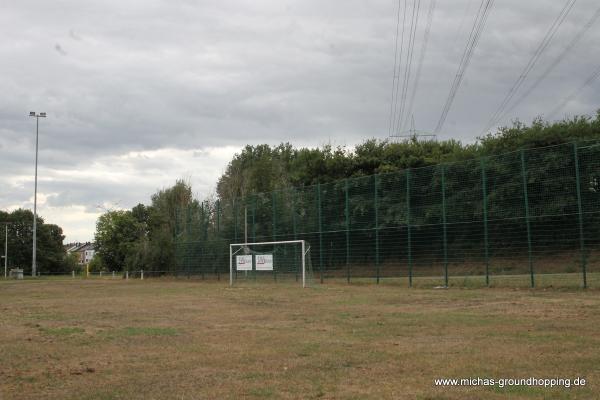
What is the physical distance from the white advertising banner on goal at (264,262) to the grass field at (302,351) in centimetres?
1441

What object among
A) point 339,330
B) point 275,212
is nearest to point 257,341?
point 339,330

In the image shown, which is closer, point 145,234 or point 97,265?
point 145,234

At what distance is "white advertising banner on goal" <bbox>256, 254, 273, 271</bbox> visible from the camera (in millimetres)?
30969

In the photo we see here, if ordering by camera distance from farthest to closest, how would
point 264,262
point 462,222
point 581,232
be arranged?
point 264,262
point 462,222
point 581,232

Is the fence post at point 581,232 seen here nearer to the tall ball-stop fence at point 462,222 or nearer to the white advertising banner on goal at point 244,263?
the tall ball-stop fence at point 462,222

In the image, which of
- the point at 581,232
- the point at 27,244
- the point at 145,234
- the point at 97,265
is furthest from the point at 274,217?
the point at 97,265

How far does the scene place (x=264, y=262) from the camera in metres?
31.3

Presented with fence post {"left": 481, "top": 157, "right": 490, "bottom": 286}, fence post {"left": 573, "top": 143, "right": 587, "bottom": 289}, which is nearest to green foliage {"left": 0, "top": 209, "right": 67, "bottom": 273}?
fence post {"left": 481, "top": 157, "right": 490, "bottom": 286}

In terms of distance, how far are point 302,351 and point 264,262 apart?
22.3 metres

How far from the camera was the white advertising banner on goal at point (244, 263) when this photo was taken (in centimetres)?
3212

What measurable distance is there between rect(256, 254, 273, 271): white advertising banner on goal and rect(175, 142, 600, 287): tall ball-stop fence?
1.84 m

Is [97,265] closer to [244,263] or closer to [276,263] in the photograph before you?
[244,263]

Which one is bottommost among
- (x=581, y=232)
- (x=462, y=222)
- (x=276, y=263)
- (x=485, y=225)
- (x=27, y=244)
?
(x=276, y=263)

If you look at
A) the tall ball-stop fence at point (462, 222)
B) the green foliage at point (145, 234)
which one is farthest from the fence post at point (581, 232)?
the green foliage at point (145, 234)
